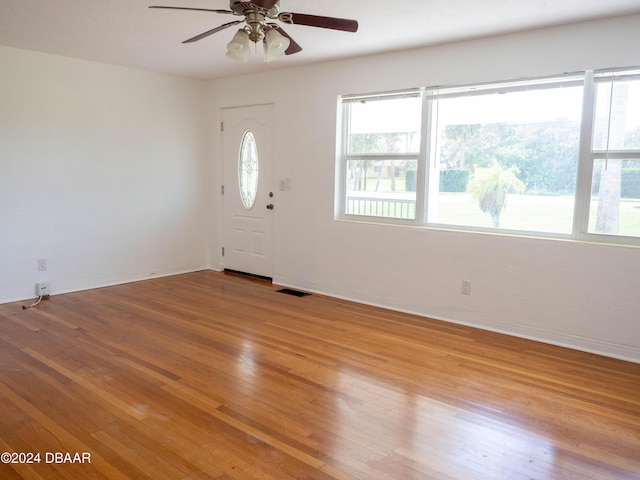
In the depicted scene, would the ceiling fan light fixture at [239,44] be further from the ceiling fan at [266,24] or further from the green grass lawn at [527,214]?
the green grass lawn at [527,214]

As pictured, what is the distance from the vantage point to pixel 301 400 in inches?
107

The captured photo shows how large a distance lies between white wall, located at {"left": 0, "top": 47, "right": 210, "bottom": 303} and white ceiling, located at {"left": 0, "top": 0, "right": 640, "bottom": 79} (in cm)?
44

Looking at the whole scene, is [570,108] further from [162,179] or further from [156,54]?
[162,179]

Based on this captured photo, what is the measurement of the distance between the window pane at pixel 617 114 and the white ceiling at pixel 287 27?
1.62ft

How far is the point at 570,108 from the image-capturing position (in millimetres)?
3625

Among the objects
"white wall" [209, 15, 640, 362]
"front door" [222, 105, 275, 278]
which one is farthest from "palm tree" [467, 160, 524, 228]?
"front door" [222, 105, 275, 278]

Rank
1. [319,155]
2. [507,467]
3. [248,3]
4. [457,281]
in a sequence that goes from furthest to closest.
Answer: [319,155] → [457,281] → [248,3] → [507,467]

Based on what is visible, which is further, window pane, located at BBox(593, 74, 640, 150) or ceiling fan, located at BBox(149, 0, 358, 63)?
window pane, located at BBox(593, 74, 640, 150)

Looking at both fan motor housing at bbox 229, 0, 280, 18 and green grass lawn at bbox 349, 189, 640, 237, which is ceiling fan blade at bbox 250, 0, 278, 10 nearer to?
fan motor housing at bbox 229, 0, 280, 18

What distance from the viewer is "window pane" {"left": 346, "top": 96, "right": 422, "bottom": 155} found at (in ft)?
14.6

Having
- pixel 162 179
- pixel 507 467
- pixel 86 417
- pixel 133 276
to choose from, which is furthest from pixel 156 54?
pixel 507 467

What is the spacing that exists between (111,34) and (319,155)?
226 centimetres

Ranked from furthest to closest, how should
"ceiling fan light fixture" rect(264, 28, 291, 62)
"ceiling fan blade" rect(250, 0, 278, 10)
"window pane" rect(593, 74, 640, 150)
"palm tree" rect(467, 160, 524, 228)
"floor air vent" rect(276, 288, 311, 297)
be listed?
"floor air vent" rect(276, 288, 311, 297)
"palm tree" rect(467, 160, 524, 228)
"window pane" rect(593, 74, 640, 150)
"ceiling fan light fixture" rect(264, 28, 291, 62)
"ceiling fan blade" rect(250, 0, 278, 10)

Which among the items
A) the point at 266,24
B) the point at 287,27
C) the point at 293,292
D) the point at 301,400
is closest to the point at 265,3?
the point at 266,24
